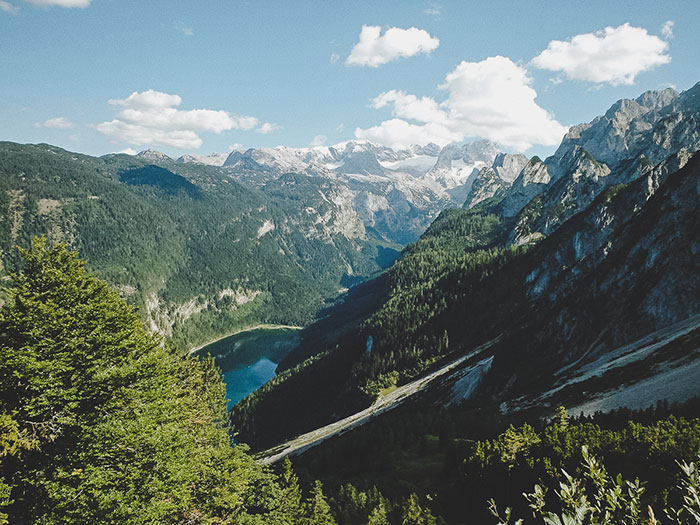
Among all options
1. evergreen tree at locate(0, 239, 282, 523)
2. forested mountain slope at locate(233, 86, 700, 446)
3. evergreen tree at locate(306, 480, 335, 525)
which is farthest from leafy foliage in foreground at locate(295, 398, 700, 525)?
forested mountain slope at locate(233, 86, 700, 446)

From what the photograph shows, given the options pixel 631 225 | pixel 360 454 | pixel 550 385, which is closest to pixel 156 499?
pixel 360 454

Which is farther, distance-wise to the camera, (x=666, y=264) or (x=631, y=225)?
(x=631, y=225)

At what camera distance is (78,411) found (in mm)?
18266

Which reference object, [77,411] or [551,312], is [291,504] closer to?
[77,411]

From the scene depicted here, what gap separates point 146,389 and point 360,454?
53563 mm

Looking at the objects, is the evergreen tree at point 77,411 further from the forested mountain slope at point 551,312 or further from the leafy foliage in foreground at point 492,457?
the forested mountain slope at point 551,312

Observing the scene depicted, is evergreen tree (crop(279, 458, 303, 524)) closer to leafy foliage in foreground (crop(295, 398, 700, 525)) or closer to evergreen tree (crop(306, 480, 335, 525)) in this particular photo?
evergreen tree (crop(306, 480, 335, 525))

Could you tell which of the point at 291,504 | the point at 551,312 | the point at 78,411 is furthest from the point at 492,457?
the point at 551,312

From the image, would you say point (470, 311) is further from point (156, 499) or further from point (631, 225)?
point (156, 499)

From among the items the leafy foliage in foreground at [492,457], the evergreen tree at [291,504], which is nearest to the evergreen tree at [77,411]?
the evergreen tree at [291,504]

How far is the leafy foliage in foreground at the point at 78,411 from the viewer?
16.3 metres

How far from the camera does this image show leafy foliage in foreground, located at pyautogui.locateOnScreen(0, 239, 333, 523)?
16.3 m

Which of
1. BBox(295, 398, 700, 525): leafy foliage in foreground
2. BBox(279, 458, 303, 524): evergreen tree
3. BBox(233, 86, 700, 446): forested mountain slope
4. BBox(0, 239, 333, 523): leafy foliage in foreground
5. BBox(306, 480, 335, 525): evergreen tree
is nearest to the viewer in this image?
BBox(0, 239, 333, 523): leafy foliage in foreground

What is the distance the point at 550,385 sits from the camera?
7112 centimetres
